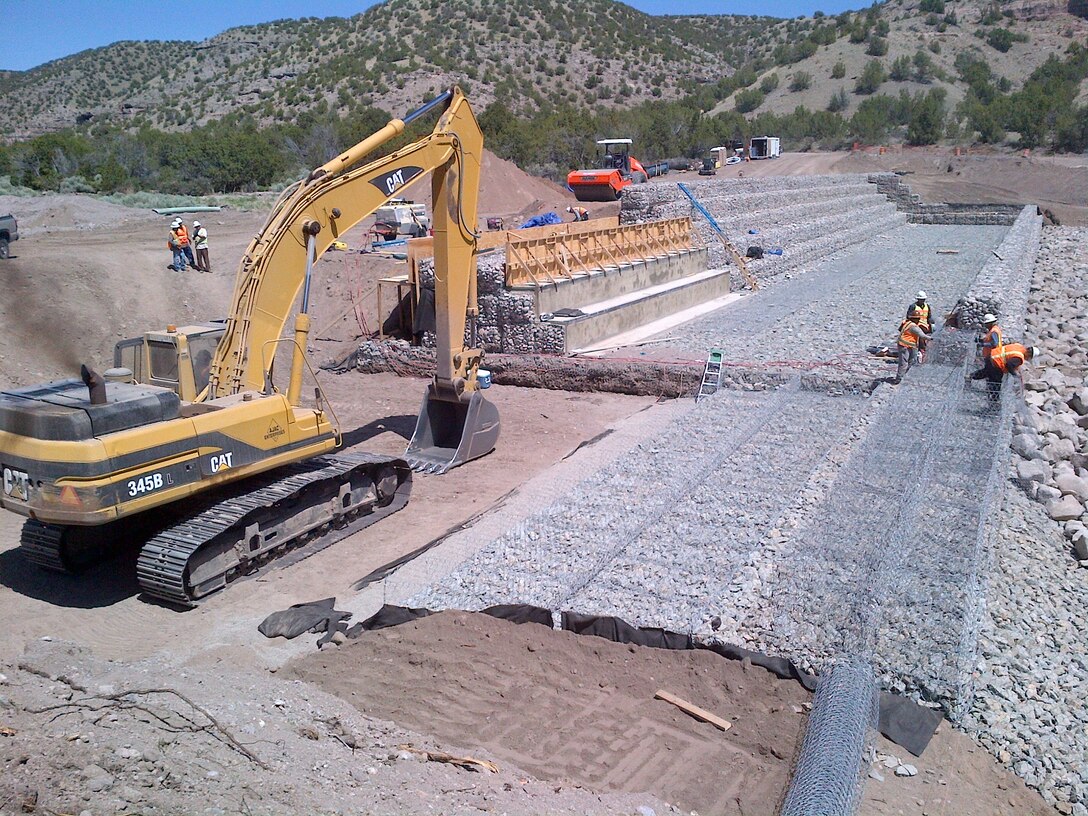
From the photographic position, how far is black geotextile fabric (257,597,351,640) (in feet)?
26.2

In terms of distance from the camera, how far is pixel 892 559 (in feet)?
27.8

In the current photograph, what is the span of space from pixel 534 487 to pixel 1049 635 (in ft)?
19.2

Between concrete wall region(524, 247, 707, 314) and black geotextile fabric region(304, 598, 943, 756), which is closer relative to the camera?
black geotextile fabric region(304, 598, 943, 756)

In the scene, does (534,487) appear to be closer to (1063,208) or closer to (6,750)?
(6,750)

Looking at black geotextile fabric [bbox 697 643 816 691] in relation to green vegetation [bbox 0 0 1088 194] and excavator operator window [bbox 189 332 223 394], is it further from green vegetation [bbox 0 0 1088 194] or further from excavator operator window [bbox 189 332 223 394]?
green vegetation [bbox 0 0 1088 194]

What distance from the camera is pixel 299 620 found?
8.12 meters

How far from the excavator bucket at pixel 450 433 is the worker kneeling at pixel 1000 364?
278 inches

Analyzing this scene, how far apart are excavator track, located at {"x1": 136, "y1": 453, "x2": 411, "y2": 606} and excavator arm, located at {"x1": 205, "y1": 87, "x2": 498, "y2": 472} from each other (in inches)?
39.7

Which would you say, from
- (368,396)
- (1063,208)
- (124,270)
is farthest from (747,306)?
(1063,208)

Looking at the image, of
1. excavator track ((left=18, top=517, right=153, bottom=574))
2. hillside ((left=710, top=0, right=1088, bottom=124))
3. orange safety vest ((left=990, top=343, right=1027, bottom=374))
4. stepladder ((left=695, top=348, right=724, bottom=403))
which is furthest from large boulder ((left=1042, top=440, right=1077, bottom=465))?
hillside ((left=710, top=0, right=1088, bottom=124))

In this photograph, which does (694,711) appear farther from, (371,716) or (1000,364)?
(1000,364)

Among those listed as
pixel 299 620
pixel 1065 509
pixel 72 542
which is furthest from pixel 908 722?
pixel 72 542

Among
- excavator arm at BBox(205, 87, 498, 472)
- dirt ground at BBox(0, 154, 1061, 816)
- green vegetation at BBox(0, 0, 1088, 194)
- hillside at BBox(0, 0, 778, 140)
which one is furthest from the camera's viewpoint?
hillside at BBox(0, 0, 778, 140)

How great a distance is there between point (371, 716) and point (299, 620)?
1.85m
